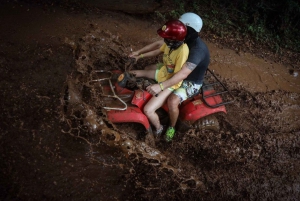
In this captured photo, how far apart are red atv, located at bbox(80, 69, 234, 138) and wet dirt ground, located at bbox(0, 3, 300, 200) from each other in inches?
8.4

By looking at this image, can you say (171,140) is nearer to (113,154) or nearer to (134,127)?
(134,127)

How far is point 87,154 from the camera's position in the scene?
4137mm

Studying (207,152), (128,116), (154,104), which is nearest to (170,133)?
→ (154,104)

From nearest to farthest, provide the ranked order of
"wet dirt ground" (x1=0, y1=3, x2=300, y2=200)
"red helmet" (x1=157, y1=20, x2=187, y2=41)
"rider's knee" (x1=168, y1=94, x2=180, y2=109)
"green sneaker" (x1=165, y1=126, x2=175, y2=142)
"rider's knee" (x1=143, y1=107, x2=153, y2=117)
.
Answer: "red helmet" (x1=157, y1=20, x2=187, y2=41) → "wet dirt ground" (x1=0, y1=3, x2=300, y2=200) → "rider's knee" (x1=143, y1=107, x2=153, y2=117) → "rider's knee" (x1=168, y1=94, x2=180, y2=109) → "green sneaker" (x1=165, y1=126, x2=175, y2=142)

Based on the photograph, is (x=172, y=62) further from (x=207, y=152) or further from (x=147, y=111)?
(x=207, y=152)

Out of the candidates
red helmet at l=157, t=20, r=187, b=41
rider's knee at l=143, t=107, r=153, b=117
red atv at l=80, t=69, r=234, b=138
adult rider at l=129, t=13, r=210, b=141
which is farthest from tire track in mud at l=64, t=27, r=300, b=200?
red helmet at l=157, t=20, r=187, b=41

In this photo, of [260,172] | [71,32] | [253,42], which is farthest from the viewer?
[253,42]

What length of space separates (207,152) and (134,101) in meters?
1.79

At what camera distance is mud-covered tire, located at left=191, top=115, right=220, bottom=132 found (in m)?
4.62

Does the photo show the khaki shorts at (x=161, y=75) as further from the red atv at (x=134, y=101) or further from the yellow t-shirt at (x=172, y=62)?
the red atv at (x=134, y=101)

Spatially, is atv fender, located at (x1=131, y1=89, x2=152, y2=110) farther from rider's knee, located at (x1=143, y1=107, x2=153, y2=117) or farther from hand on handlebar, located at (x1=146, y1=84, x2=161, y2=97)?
hand on handlebar, located at (x1=146, y1=84, x2=161, y2=97)

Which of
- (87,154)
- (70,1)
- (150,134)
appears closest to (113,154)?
(87,154)

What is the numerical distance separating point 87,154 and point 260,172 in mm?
3203

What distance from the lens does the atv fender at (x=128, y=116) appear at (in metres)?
3.85
